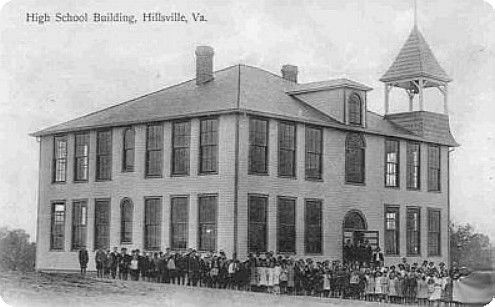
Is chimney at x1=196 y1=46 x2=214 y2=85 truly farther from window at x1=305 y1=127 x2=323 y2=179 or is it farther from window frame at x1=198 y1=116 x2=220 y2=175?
window at x1=305 y1=127 x2=323 y2=179

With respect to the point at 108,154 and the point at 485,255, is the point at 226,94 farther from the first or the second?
the point at 485,255

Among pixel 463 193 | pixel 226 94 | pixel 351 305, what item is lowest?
pixel 351 305

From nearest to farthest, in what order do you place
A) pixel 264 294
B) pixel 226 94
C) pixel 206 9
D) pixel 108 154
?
pixel 206 9 < pixel 264 294 < pixel 226 94 < pixel 108 154

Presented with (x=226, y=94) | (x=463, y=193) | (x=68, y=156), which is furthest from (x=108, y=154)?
(x=463, y=193)

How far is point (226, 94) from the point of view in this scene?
28891mm

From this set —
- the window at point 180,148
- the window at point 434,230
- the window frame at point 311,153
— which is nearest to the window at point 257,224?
the window frame at point 311,153

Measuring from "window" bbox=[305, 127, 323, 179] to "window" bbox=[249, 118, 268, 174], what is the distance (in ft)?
6.17

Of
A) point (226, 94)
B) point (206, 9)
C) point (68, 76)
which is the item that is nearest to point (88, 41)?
point (68, 76)

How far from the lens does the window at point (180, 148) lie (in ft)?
96.6

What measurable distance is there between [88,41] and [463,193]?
37.3ft

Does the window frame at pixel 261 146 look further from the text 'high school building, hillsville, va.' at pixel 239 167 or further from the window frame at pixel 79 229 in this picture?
the window frame at pixel 79 229

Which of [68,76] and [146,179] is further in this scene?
[146,179]

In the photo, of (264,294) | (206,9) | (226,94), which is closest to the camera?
(206,9)

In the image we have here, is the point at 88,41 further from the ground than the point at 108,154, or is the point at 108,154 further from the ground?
the point at 88,41
